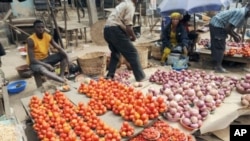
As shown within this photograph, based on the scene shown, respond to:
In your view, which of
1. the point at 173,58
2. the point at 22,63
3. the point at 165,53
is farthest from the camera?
the point at 22,63

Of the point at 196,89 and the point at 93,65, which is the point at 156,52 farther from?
the point at 196,89

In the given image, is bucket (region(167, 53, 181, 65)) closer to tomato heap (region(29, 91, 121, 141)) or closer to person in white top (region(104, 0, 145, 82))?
person in white top (region(104, 0, 145, 82))

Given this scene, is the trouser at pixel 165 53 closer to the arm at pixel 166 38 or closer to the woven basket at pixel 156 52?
the arm at pixel 166 38

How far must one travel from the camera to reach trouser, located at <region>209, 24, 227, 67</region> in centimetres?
542

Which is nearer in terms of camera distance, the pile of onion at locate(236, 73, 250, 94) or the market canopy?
the pile of onion at locate(236, 73, 250, 94)

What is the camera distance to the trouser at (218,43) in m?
5.42

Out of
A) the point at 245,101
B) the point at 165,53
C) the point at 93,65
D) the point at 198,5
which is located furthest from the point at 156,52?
the point at 245,101

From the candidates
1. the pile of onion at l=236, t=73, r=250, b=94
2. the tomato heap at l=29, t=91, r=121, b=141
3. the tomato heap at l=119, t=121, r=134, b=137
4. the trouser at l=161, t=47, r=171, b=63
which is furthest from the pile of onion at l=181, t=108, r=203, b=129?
the trouser at l=161, t=47, r=171, b=63

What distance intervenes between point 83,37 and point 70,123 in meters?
6.43

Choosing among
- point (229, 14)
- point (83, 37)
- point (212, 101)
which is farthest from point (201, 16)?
point (212, 101)

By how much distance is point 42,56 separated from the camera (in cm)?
494

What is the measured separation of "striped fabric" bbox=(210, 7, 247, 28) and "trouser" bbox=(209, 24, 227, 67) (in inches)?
4.3

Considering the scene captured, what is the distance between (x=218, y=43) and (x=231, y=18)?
581 millimetres

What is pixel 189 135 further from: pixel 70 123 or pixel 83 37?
pixel 83 37
